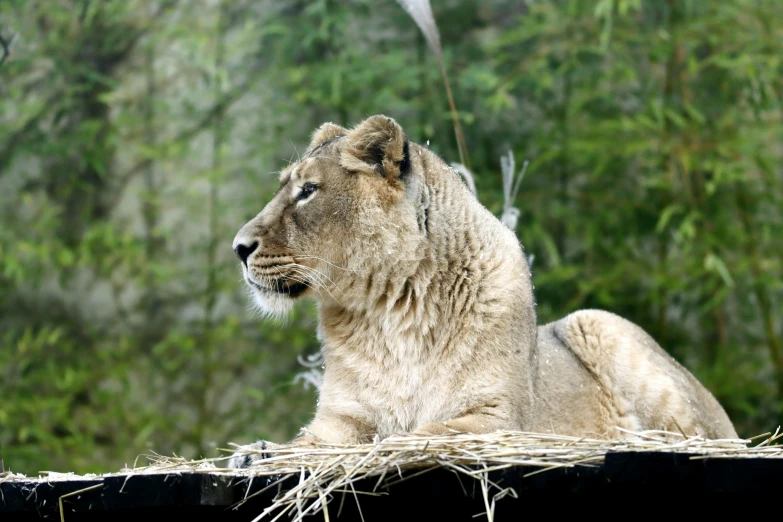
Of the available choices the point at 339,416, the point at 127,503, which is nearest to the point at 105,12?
the point at 339,416

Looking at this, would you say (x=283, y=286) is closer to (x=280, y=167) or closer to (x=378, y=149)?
(x=378, y=149)

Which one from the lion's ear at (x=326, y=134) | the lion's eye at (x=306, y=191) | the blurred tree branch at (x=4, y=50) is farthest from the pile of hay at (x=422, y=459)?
the lion's ear at (x=326, y=134)

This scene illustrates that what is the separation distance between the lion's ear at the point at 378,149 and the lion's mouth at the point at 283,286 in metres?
0.47

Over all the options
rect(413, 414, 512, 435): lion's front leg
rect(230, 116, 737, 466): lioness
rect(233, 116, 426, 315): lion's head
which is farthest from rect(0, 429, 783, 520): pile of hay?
rect(233, 116, 426, 315): lion's head

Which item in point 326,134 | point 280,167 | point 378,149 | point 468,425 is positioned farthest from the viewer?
point 280,167

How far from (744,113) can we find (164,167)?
450 centimetres

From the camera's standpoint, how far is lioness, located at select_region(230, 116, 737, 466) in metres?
3.48

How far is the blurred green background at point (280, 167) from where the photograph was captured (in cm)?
696

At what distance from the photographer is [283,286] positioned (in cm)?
368

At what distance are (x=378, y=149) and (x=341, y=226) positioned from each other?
0.32 metres

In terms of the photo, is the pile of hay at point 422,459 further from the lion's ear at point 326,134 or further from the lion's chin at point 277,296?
the lion's ear at point 326,134

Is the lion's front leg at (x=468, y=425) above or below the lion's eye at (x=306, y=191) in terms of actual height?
below

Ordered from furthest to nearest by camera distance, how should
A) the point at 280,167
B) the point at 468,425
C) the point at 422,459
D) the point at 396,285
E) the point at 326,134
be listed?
the point at 280,167, the point at 326,134, the point at 396,285, the point at 468,425, the point at 422,459

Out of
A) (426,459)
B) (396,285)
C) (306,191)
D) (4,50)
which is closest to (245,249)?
(306,191)
